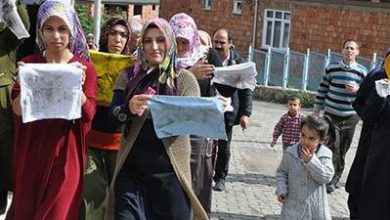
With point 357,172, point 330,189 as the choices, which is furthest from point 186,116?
point 330,189

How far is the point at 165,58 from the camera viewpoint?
4.28m

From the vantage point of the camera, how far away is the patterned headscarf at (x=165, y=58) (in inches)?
167

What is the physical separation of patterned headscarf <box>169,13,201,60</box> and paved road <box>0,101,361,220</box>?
83.2 inches

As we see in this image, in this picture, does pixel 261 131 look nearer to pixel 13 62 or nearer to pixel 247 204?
pixel 247 204

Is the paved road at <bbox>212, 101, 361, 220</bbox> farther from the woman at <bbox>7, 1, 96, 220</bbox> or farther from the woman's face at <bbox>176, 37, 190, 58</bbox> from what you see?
the woman at <bbox>7, 1, 96, 220</bbox>

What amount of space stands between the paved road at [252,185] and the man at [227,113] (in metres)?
0.25

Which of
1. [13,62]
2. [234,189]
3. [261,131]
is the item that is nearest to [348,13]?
[261,131]

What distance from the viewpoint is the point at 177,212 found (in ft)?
14.2

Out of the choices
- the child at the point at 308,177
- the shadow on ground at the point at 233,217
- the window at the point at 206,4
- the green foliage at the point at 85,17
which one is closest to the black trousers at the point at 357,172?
the shadow on ground at the point at 233,217

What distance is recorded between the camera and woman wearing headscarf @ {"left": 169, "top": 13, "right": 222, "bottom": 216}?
5.02 m

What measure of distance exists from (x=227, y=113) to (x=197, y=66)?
1.72m

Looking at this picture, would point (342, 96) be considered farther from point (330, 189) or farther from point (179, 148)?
point (179, 148)

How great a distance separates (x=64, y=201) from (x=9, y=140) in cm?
140

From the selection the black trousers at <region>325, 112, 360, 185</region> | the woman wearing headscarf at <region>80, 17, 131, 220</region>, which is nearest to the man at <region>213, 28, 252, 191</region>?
the black trousers at <region>325, 112, 360, 185</region>
